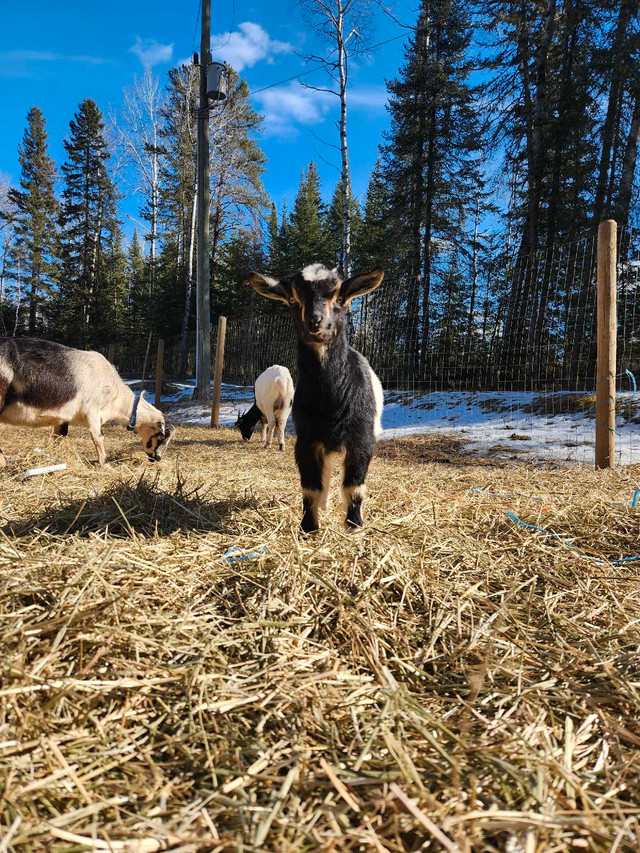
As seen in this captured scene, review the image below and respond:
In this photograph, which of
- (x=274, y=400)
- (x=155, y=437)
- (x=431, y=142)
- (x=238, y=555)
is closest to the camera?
(x=238, y=555)

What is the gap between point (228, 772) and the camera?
1.03 metres

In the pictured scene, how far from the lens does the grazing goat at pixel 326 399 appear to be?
2883 mm

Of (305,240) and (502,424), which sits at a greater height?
(305,240)

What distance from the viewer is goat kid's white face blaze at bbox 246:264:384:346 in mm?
2750

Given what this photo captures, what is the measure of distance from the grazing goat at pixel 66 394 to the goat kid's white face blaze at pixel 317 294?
4.29 metres

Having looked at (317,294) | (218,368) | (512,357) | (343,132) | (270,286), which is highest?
(343,132)

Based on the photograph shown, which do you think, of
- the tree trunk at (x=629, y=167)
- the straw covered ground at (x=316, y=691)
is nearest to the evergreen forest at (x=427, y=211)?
the tree trunk at (x=629, y=167)

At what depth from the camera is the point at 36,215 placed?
34375 millimetres

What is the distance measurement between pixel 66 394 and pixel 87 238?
112 feet

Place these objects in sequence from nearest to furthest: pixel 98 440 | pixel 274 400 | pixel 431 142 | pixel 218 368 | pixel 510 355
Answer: pixel 98 440, pixel 274 400, pixel 218 368, pixel 510 355, pixel 431 142

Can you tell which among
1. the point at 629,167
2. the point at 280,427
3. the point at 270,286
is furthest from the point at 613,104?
the point at 270,286

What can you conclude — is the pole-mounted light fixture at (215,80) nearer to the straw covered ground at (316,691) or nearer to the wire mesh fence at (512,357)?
the wire mesh fence at (512,357)

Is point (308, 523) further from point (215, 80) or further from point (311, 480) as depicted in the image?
point (215, 80)

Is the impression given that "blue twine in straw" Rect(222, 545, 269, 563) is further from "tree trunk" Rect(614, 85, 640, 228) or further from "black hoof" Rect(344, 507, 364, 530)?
"tree trunk" Rect(614, 85, 640, 228)
